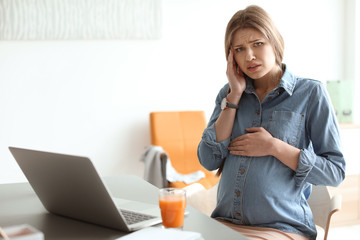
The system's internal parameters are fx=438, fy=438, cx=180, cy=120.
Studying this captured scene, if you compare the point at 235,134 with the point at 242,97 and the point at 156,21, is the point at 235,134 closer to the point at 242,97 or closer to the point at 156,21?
the point at 242,97

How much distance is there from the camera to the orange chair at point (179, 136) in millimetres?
3486

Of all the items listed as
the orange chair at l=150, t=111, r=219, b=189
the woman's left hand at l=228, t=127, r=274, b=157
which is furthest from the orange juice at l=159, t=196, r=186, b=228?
the orange chair at l=150, t=111, r=219, b=189

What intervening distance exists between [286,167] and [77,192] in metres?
0.78

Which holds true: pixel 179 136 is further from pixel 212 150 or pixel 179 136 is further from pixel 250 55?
pixel 250 55

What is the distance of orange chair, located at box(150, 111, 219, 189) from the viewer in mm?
3486

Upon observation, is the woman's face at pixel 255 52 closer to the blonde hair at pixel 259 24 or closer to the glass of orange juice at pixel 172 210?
the blonde hair at pixel 259 24

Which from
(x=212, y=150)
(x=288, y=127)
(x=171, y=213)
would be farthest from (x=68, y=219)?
(x=288, y=127)

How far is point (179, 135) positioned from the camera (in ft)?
11.6

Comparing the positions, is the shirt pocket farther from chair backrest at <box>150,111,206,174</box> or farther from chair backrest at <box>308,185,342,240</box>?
chair backrest at <box>150,111,206,174</box>

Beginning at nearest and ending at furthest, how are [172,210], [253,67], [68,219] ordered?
[172,210], [68,219], [253,67]

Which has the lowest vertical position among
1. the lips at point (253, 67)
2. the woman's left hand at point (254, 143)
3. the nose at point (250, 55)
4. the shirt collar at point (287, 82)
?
the woman's left hand at point (254, 143)

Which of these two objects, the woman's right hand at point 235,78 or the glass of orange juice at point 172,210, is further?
the woman's right hand at point 235,78

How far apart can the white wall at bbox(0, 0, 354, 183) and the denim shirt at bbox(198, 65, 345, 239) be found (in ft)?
6.89

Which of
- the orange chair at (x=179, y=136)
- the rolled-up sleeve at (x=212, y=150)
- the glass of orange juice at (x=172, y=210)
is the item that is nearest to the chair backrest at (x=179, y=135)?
the orange chair at (x=179, y=136)
